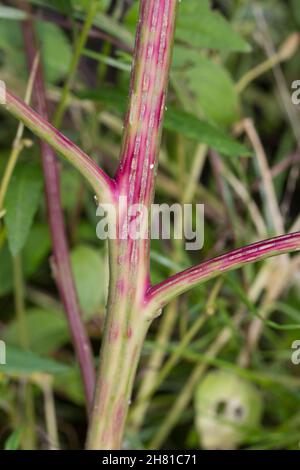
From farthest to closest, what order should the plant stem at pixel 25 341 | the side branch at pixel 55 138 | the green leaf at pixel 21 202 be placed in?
the plant stem at pixel 25 341 < the green leaf at pixel 21 202 < the side branch at pixel 55 138

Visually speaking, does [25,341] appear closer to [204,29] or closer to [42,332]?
[42,332]

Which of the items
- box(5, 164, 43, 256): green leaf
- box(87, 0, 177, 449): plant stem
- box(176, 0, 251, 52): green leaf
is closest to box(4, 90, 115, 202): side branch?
box(87, 0, 177, 449): plant stem

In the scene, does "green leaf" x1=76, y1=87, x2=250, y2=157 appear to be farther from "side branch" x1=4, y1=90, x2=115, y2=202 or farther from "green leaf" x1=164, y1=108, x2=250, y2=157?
"side branch" x1=4, y1=90, x2=115, y2=202

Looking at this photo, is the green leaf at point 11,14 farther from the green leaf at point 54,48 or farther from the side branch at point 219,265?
the side branch at point 219,265

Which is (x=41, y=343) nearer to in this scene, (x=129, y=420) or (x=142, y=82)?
(x=129, y=420)

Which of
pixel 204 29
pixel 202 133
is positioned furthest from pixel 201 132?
pixel 204 29

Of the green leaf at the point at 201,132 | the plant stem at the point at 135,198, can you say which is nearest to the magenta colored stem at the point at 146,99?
the plant stem at the point at 135,198
